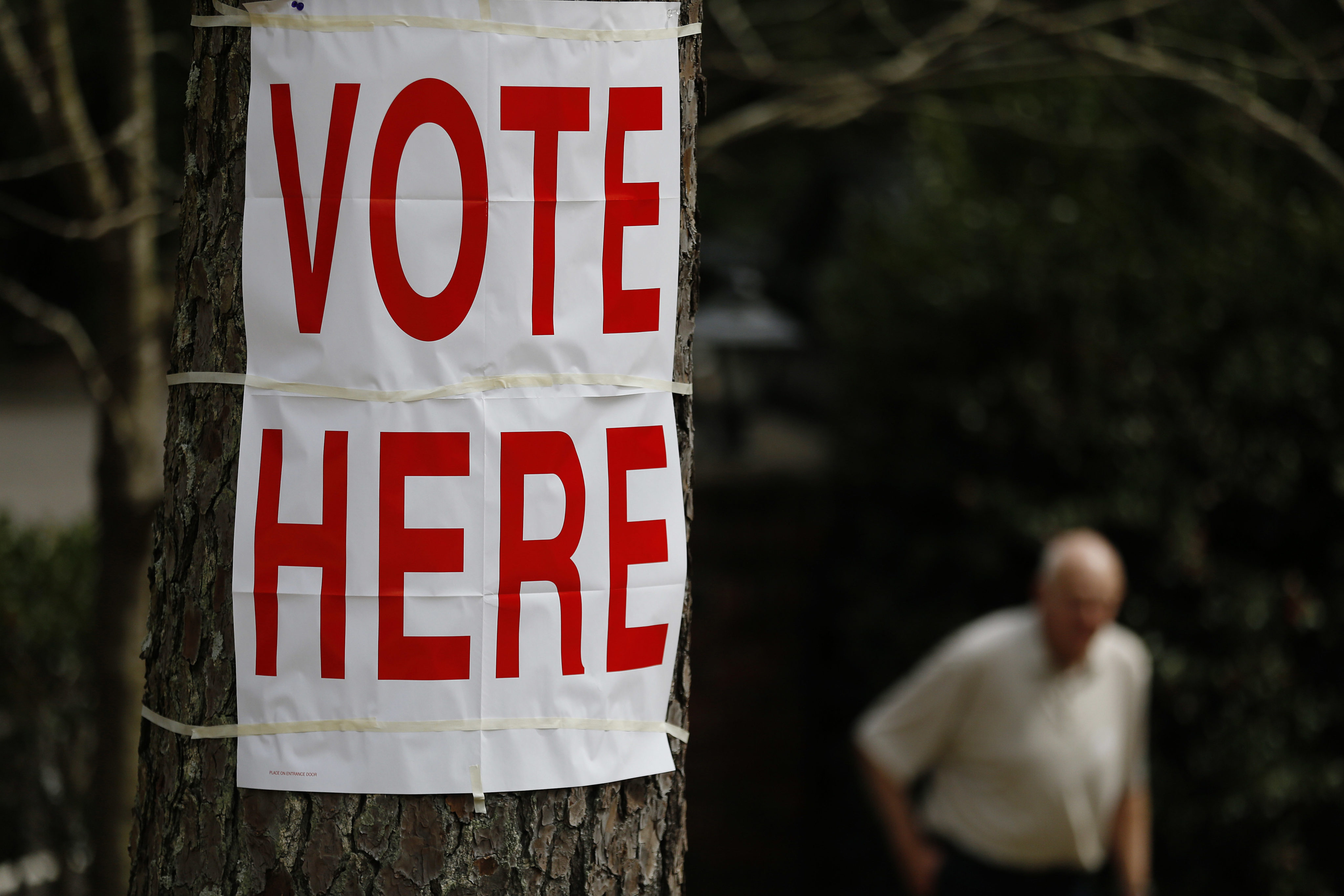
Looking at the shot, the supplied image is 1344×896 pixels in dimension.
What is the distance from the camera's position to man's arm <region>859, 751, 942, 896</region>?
3971 millimetres

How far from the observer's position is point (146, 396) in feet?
12.3

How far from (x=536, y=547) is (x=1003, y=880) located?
9.49 ft

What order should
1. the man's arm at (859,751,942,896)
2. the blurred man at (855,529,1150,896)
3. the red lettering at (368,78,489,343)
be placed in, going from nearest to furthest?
1. the red lettering at (368,78,489,343)
2. the blurred man at (855,529,1150,896)
3. the man's arm at (859,751,942,896)

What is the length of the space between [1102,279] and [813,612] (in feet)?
7.92

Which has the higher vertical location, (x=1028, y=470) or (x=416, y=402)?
(x=1028, y=470)

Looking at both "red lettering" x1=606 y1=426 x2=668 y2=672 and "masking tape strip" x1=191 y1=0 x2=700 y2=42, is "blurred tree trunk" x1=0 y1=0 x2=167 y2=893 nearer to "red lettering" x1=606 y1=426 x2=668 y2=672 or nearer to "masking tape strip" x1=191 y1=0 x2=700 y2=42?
"masking tape strip" x1=191 y1=0 x2=700 y2=42

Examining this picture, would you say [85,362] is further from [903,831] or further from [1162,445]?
[1162,445]

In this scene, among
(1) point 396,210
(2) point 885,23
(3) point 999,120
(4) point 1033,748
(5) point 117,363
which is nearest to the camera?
(1) point 396,210

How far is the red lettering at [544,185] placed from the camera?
1579mm

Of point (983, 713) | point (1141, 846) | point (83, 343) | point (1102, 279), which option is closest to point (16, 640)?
point (83, 343)

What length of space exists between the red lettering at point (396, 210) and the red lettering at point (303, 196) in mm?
45

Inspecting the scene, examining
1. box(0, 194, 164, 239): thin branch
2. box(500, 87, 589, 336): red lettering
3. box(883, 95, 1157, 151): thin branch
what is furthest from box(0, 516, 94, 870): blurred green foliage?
box(883, 95, 1157, 151): thin branch

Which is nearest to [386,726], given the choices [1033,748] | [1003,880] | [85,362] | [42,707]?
[85,362]

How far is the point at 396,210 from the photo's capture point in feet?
5.09
